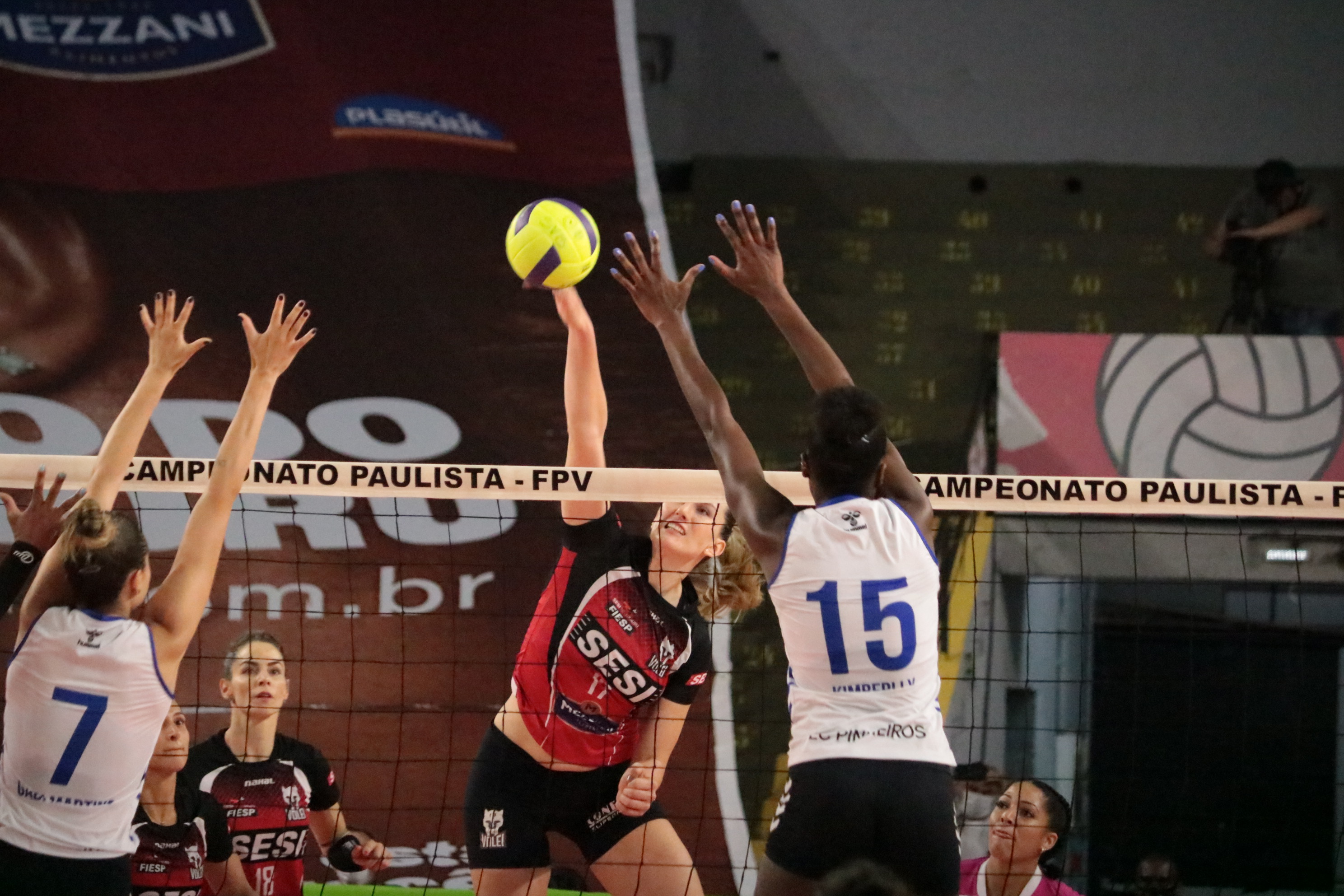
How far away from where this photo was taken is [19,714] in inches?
156

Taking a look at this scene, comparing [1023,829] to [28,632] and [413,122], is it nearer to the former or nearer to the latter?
[28,632]

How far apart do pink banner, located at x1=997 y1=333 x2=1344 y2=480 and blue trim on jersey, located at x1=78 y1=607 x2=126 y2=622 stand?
521 centimetres

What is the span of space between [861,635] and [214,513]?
6.51ft

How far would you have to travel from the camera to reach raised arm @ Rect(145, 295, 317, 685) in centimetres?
405

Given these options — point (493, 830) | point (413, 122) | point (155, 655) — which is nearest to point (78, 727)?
point (155, 655)

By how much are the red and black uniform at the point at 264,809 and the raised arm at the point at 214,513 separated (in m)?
1.85

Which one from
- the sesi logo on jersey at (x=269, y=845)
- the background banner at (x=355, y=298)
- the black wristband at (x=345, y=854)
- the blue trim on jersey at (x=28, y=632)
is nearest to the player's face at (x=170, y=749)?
the sesi logo on jersey at (x=269, y=845)

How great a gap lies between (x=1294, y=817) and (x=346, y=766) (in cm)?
555

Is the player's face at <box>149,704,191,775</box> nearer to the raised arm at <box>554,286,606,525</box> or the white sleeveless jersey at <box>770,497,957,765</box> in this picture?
the raised arm at <box>554,286,606,525</box>

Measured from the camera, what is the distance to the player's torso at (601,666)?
17.2 feet

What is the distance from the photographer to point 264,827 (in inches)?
231

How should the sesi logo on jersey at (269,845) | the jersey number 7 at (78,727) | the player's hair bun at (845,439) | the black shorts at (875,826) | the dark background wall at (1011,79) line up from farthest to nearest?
1. the dark background wall at (1011,79)
2. the sesi logo on jersey at (269,845)
3. the jersey number 7 at (78,727)
4. the player's hair bun at (845,439)
5. the black shorts at (875,826)

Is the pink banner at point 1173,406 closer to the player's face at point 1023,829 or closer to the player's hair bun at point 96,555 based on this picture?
the player's face at point 1023,829

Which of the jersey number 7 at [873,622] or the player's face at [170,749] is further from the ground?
the jersey number 7 at [873,622]
